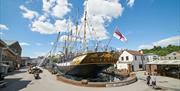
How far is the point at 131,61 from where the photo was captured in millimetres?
50812

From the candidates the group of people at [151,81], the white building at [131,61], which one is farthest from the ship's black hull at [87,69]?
the white building at [131,61]

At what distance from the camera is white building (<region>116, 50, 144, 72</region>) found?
5048cm

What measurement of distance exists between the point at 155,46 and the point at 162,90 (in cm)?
12121

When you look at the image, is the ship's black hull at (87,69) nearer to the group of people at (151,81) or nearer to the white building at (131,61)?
the group of people at (151,81)

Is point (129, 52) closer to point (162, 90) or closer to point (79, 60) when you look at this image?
point (79, 60)

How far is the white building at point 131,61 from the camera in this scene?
50.5m

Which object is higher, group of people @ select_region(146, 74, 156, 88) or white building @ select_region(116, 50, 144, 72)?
white building @ select_region(116, 50, 144, 72)

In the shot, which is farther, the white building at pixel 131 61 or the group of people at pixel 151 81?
the white building at pixel 131 61

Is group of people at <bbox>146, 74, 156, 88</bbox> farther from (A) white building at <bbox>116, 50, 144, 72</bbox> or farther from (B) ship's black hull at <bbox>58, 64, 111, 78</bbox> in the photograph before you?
(A) white building at <bbox>116, 50, 144, 72</bbox>

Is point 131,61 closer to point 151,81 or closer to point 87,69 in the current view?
point 87,69

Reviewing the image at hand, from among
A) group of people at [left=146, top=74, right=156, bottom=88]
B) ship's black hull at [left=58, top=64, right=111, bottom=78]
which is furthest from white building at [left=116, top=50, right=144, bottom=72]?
group of people at [left=146, top=74, right=156, bottom=88]

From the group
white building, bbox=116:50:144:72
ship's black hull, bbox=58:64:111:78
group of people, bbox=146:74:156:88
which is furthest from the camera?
white building, bbox=116:50:144:72

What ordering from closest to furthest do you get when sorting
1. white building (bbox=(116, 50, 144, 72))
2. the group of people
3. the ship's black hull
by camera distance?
1. the group of people
2. the ship's black hull
3. white building (bbox=(116, 50, 144, 72))

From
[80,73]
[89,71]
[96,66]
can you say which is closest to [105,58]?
[96,66]
